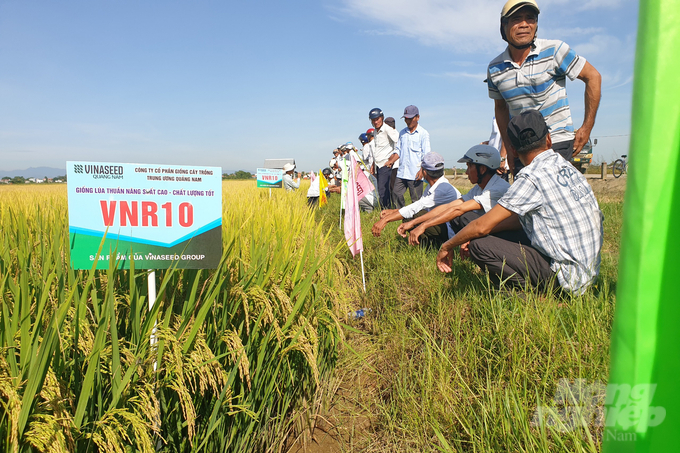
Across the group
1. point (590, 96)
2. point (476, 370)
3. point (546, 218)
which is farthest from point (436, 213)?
point (476, 370)

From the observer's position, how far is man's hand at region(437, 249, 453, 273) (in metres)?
2.62

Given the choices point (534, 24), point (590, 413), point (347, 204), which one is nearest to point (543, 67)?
point (534, 24)

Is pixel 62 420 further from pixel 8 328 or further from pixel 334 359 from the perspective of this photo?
pixel 334 359

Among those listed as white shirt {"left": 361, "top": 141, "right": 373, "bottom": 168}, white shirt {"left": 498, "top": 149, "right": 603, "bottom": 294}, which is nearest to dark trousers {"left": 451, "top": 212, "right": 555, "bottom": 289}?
white shirt {"left": 498, "top": 149, "right": 603, "bottom": 294}

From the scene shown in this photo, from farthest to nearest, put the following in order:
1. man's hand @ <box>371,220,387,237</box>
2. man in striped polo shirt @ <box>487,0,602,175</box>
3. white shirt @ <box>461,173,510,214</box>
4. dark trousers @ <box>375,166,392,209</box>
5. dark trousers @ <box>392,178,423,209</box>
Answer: dark trousers @ <box>375,166,392,209</box>
dark trousers @ <box>392,178,423,209</box>
man's hand @ <box>371,220,387,237</box>
white shirt @ <box>461,173,510,214</box>
man in striped polo shirt @ <box>487,0,602,175</box>

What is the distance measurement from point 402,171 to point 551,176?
14.4 ft

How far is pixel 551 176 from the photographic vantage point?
2.24 meters

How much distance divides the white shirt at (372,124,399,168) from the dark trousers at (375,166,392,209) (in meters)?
0.14

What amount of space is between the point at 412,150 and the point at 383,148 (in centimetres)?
A: 129

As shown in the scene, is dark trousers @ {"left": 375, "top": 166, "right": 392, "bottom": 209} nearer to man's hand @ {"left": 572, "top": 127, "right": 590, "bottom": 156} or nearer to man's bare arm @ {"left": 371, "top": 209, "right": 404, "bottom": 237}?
man's bare arm @ {"left": 371, "top": 209, "right": 404, "bottom": 237}

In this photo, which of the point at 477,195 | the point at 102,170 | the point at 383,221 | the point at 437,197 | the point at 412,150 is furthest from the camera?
the point at 412,150

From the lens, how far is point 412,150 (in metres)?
6.39

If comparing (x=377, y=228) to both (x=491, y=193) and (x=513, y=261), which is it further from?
(x=513, y=261)

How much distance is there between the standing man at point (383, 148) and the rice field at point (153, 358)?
565 cm
